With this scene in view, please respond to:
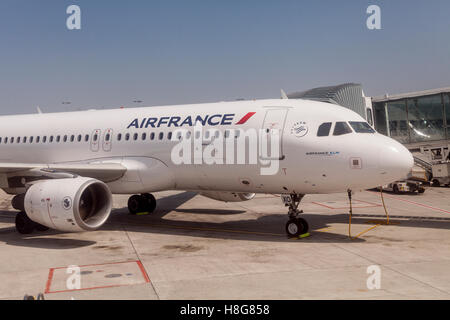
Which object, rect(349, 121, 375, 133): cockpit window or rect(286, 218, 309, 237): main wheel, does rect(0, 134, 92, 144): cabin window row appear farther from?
rect(349, 121, 375, 133): cockpit window

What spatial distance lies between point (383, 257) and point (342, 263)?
1297 millimetres

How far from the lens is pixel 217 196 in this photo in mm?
17078

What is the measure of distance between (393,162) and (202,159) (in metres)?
5.98

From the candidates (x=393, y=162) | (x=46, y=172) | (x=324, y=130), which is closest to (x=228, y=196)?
(x=324, y=130)

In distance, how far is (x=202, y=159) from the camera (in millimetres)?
14695

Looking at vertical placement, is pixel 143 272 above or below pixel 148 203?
above

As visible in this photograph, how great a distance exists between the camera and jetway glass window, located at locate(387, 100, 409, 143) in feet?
102

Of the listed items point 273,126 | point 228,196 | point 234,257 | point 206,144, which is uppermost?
point 273,126

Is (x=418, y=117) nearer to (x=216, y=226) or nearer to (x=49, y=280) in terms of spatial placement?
(x=216, y=226)

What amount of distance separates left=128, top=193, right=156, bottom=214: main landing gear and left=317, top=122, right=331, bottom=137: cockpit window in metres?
9.65

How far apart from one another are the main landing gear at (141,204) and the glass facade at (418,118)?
64.0ft
